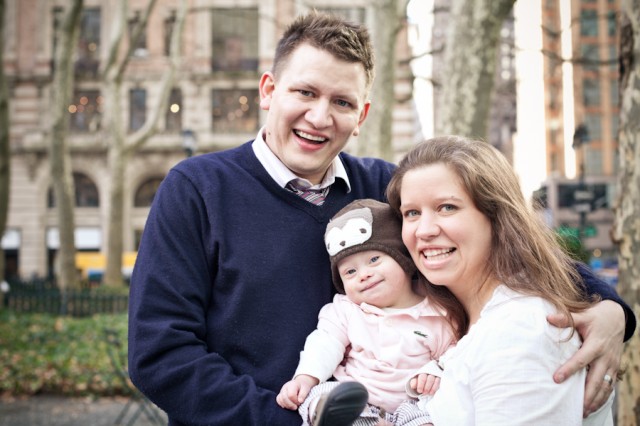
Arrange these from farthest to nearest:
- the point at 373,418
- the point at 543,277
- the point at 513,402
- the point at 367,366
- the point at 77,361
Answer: the point at 77,361, the point at 367,366, the point at 373,418, the point at 543,277, the point at 513,402

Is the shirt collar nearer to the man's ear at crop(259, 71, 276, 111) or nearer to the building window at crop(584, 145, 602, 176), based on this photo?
the man's ear at crop(259, 71, 276, 111)

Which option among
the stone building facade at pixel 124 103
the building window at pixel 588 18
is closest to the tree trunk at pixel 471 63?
the building window at pixel 588 18

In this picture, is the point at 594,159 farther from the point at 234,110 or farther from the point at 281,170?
the point at 281,170

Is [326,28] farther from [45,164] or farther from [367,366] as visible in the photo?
[45,164]

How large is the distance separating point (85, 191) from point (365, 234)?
3375 centimetres

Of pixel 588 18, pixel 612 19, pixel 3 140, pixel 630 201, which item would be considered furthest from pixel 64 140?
pixel 630 201

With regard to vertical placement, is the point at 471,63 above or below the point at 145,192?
above

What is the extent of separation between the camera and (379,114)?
13430 millimetres

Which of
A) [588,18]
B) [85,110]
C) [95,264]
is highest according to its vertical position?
[588,18]

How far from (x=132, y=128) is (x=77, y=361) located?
24.9m

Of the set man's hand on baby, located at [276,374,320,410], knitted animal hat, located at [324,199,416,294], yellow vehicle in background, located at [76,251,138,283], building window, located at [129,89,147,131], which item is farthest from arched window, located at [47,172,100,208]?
man's hand on baby, located at [276,374,320,410]

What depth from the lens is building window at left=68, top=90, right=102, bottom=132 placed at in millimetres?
33812

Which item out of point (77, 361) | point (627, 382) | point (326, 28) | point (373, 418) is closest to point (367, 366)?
point (373, 418)

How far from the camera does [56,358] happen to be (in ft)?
35.3
